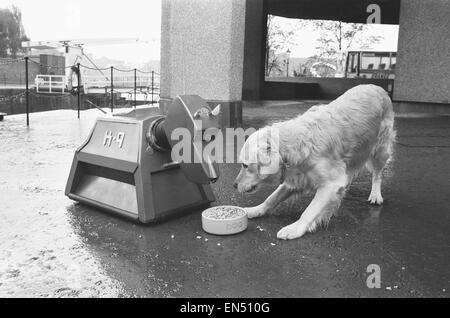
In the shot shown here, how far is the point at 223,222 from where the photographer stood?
10.8 ft

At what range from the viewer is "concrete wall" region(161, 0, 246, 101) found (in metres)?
8.64

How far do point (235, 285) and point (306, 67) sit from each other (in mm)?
29326

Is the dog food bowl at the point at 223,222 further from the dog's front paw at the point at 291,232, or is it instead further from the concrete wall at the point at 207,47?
the concrete wall at the point at 207,47

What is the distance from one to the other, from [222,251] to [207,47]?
21.4 feet

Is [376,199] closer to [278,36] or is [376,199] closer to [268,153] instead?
[268,153]

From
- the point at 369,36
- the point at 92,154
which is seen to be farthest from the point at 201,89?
Answer: the point at 369,36

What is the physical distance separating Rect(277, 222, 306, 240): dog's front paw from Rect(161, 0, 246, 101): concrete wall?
5699 mm

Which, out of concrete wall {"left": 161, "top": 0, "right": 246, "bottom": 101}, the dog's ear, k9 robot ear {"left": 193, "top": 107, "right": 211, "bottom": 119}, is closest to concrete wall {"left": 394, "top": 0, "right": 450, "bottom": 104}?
concrete wall {"left": 161, "top": 0, "right": 246, "bottom": 101}

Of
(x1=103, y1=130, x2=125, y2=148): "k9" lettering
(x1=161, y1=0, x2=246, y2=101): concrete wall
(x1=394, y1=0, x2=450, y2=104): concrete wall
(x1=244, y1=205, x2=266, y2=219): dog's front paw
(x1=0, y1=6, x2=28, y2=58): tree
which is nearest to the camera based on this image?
(x1=103, y1=130, x2=125, y2=148): "k9" lettering

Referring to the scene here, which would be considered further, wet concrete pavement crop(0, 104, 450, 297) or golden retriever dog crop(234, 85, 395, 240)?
golden retriever dog crop(234, 85, 395, 240)

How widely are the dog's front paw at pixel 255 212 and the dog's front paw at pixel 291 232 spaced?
0.47 metres

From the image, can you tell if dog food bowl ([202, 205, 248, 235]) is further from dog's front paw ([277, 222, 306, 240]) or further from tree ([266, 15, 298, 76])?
tree ([266, 15, 298, 76])

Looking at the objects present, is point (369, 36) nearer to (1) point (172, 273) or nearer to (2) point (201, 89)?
(2) point (201, 89)
